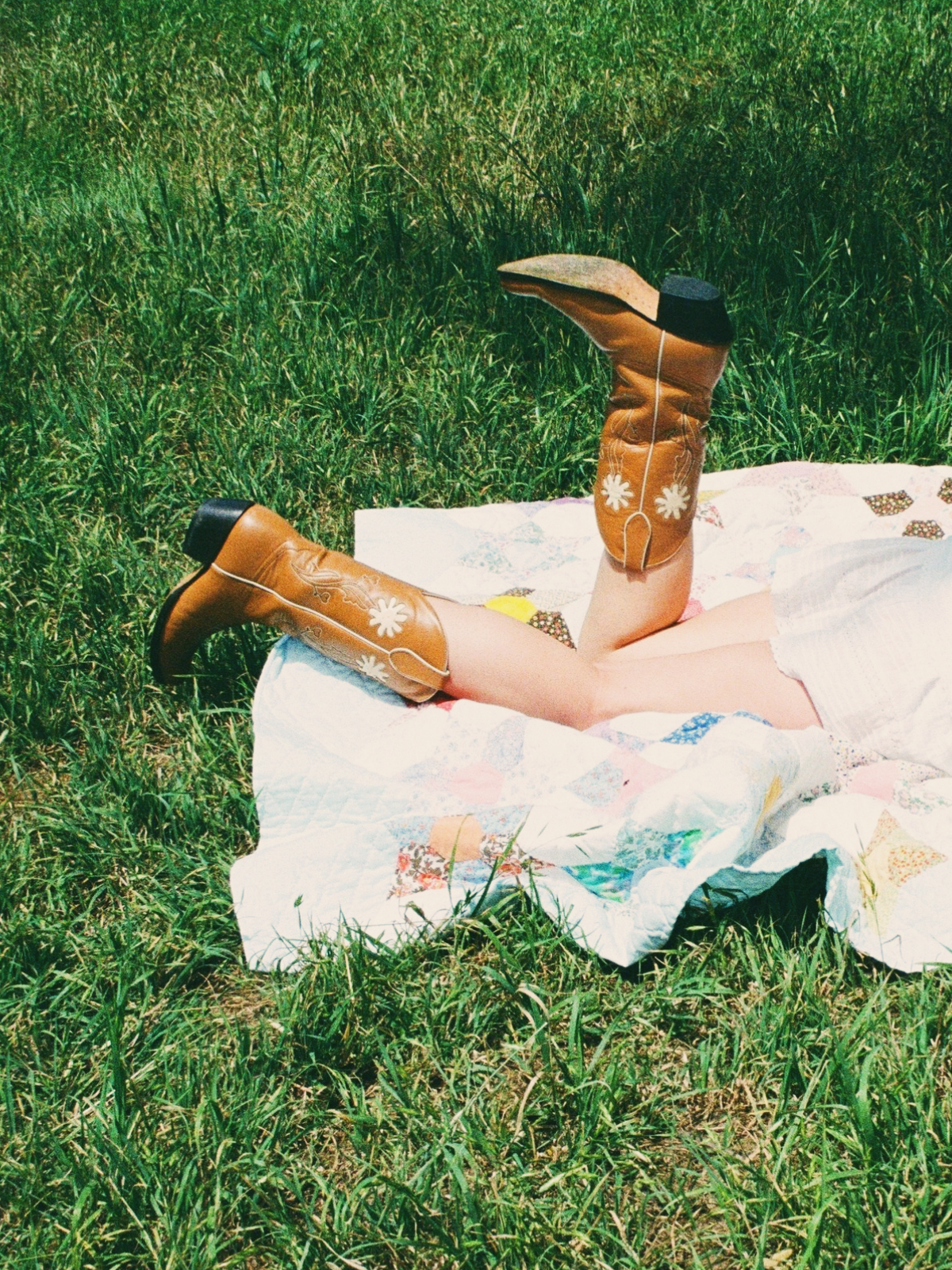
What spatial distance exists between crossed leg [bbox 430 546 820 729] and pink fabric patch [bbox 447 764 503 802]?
0.16 m

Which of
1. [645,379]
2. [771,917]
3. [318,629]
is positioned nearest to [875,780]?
[771,917]

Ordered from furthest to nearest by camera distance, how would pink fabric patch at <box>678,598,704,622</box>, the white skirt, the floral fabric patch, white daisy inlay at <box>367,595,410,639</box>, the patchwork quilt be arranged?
the floral fabric patch
pink fabric patch at <box>678,598,704,622</box>
white daisy inlay at <box>367,595,410,639</box>
the white skirt
the patchwork quilt

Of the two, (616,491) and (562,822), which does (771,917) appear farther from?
(616,491)

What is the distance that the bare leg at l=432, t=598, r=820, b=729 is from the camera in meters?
2.12

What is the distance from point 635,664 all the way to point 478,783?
0.39 meters

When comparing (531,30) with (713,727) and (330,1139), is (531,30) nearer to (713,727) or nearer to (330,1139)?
(713,727)

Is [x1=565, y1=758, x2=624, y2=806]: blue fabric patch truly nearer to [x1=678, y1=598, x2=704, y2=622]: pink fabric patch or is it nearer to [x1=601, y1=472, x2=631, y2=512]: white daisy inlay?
[x1=601, y1=472, x2=631, y2=512]: white daisy inlay

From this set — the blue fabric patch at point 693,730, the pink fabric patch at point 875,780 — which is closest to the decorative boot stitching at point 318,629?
the blue fabric patch at point 693,730

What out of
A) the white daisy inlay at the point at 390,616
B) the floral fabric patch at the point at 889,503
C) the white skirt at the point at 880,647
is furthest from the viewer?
the floral fabric patch at the point at 889,503

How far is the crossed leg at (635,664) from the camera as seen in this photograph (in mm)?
2102

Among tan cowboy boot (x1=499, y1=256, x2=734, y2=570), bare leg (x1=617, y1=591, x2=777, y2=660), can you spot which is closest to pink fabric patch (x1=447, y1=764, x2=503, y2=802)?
bare leg (x1=617, y1=591, x2=777, y2=660)

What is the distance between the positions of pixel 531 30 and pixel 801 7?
1131 millimetres

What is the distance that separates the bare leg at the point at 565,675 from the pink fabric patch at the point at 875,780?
0.79 feet

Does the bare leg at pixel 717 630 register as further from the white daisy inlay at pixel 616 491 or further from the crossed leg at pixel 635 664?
the white daisy inlay at pixel 616 491
